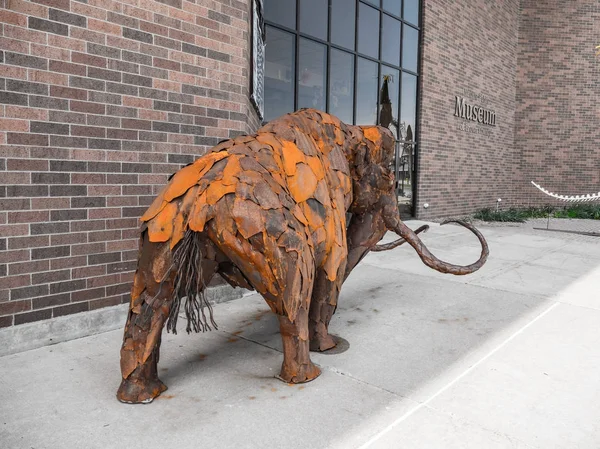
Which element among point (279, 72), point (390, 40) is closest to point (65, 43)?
point (279, 72)

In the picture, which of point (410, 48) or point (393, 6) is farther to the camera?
point (410, 48)

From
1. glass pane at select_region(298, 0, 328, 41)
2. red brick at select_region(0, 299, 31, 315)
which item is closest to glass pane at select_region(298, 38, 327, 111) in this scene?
glass pane at select_region(298, 0, 328, 41)

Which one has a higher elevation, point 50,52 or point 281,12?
point 281,12

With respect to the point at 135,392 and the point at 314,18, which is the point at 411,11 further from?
the point at 135,392

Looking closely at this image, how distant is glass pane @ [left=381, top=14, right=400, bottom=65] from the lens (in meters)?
10.8

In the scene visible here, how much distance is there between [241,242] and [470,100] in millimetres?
12303

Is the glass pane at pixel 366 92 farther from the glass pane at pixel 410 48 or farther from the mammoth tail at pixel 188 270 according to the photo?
the mammoth tail at pixel 188 270

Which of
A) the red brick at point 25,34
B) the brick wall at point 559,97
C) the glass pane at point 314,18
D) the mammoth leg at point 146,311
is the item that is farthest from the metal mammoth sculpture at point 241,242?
the brick wall at point 559,97

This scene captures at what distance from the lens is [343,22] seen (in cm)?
969

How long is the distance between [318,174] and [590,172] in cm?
1573

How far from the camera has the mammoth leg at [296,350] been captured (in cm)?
267

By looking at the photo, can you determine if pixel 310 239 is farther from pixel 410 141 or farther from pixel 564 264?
pixel 410 141

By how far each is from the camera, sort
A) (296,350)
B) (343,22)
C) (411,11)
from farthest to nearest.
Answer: (411,11), (343,22), (296,350)

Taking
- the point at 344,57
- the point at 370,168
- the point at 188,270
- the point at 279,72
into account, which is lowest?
the point at 188,270
